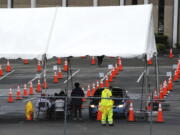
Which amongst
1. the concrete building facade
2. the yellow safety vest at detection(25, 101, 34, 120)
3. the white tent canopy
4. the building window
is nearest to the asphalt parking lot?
the yellow safety vest at detection(25, 101, 34, 120)

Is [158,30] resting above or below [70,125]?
above

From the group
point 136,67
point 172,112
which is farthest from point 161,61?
point 172,112

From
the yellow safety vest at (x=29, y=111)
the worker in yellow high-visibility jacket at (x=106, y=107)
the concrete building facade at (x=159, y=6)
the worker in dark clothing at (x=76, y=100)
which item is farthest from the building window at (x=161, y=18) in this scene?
the worker in yellow high-visibility jacket at (x=106, y=107)

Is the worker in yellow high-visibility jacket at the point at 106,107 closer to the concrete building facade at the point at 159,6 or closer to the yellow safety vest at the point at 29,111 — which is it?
the yellow safety vest at the point at 29,111

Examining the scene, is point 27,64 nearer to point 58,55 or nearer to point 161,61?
point 161,61

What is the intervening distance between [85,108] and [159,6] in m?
31.1

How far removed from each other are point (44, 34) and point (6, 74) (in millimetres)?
15996

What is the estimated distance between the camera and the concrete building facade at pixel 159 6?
5303 cm

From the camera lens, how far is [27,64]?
1661 inches

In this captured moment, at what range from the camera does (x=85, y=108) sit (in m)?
24.8

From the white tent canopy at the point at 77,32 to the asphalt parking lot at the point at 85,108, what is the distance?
253 centimetres

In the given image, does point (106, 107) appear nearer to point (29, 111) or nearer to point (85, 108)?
point (29, 111)

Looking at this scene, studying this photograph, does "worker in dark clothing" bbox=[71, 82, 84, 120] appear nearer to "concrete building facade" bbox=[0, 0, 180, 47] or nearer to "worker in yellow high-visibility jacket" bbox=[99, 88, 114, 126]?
"worker in yellow high-visibility jacket" bbox=[99, 88, 114, 126]

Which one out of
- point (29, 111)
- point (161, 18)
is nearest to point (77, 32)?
point (29, 111)
